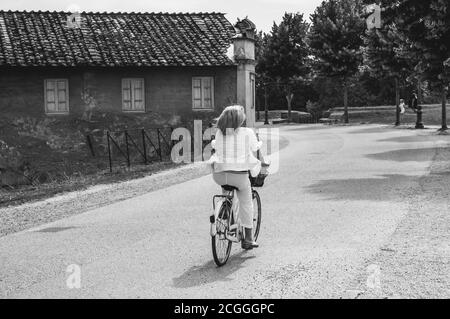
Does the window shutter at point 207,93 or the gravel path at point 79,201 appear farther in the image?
the window shutter at point 207,93

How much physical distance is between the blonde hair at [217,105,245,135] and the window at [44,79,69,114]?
18553mm

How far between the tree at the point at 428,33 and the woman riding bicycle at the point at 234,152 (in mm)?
11487

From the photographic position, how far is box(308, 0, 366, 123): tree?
45094mm

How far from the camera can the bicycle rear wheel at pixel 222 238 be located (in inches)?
256

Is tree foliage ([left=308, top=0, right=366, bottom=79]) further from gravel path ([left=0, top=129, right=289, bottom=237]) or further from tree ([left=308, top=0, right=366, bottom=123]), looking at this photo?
gravel path ([left=0, top=129, right=289, bottom=237])

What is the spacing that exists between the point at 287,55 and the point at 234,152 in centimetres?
4553

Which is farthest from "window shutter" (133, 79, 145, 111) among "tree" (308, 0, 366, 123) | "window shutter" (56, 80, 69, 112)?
"tree" (308, 0, 366, 123)

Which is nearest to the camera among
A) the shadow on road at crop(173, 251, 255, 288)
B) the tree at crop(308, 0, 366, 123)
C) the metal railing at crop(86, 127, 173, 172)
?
the shadow on road at crop(173, 251, 255, 288)

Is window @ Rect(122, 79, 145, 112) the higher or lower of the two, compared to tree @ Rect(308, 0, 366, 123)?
lower

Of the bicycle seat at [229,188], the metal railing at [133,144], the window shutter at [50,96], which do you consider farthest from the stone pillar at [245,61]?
the bicycle seat at [229,188]

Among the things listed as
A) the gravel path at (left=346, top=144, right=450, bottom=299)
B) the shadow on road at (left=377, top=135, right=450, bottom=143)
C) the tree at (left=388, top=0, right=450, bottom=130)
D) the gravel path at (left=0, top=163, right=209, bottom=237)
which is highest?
the tree at (left=388, top=0, right=450, bottom=130)

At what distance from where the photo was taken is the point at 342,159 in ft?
61.1

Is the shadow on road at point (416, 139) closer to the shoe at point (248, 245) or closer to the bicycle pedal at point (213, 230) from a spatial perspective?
the shoe at point (248, 245)
